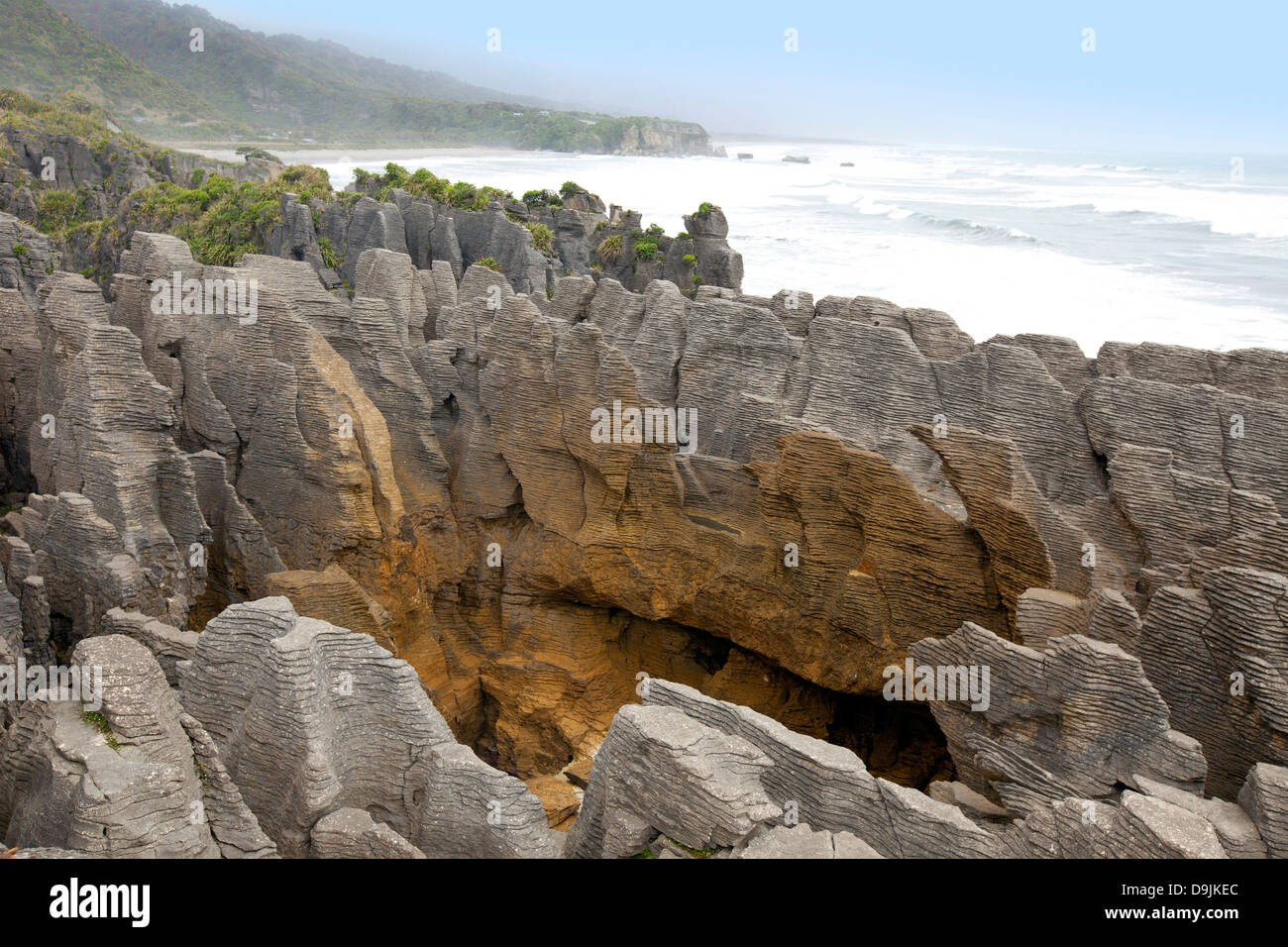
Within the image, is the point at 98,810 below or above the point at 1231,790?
above

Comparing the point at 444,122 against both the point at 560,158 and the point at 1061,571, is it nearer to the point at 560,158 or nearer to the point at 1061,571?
the point at 560,158

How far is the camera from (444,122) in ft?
581

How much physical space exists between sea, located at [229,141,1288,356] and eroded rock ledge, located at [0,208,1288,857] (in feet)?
109

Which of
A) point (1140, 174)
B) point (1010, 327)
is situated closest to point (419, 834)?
point (1010, 327)

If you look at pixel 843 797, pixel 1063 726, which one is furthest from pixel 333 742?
pixel 1063 726

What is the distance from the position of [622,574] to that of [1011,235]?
76.4m

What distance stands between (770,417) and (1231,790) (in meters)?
7.84

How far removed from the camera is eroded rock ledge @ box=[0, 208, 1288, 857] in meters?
8.74

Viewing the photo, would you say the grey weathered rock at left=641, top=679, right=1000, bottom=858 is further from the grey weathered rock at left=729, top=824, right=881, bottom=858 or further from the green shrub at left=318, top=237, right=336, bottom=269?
the green shrub at left=318, top=237, right=336, bottom=269

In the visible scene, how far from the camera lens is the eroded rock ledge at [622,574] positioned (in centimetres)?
874

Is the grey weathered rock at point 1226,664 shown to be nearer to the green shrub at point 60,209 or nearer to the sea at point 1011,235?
the sea at point 1011,235

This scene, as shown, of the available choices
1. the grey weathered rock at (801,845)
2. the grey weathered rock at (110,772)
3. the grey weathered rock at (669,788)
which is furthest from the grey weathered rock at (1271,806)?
the grey weathered rock at (110,772)

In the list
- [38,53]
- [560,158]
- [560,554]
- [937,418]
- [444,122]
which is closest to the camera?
[937,418]

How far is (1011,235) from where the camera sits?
83.4m
